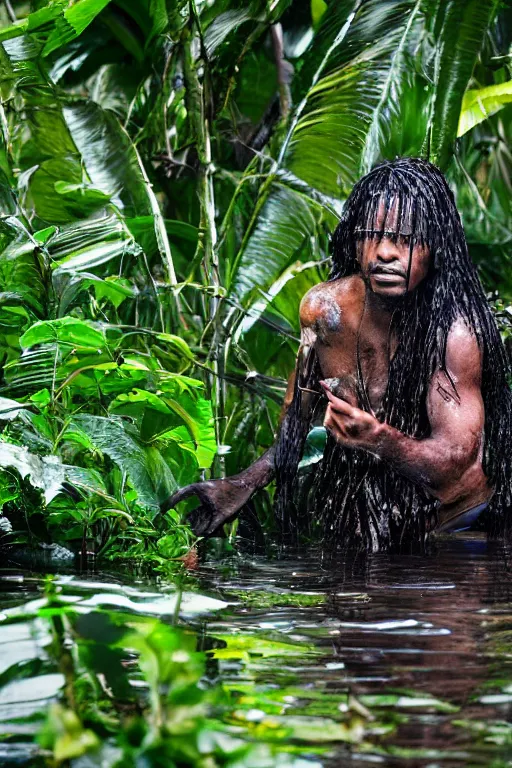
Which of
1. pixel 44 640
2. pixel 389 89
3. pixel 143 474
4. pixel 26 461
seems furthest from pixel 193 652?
pixel 389 89

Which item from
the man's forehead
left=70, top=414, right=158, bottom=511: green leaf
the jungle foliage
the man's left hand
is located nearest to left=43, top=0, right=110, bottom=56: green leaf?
the jungle foliage

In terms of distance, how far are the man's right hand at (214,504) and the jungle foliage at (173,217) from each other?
0.10m

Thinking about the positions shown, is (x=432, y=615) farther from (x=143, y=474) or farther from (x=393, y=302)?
(x=393, y=302)

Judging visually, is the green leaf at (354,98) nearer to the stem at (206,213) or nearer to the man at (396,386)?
the stem at (206,213)

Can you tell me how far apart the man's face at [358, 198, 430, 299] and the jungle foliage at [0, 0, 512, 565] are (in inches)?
25.1

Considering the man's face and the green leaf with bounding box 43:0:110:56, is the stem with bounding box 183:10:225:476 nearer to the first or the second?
the green leaf with bounding box 43:0:110:56

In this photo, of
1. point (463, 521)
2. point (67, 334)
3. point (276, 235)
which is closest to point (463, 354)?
point (463, 521)

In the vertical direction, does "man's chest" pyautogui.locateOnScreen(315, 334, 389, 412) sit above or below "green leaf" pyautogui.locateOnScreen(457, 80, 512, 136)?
below

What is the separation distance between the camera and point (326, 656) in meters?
2.04

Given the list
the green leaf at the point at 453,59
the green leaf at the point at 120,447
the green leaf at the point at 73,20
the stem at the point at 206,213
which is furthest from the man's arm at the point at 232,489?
the green leaf at the point at 453,59

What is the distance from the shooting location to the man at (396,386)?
3.38 metres

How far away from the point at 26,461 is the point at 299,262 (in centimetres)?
249

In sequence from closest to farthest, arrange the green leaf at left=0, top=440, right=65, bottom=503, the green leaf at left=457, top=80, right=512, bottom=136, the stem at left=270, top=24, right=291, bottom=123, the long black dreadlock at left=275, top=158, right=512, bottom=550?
1. the green leaf at left=0, top=440, right=65, bottom=503
2. the long black dreadlock at left=275, top=158, right=512, bottom=550
3. the green leaf at left=457, top=80, right=512, bottom=136
4. the stem at left=270, top=24, right=291, bottom=123

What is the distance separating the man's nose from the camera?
11.3ft
